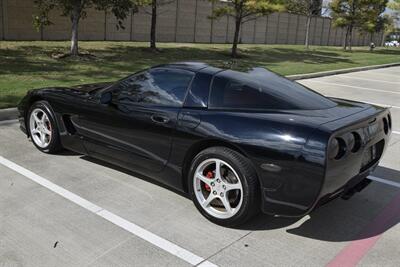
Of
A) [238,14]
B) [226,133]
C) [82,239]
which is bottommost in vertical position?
[82,239]

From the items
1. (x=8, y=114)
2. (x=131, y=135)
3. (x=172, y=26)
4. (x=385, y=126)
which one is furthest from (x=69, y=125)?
(x=172, y=26)

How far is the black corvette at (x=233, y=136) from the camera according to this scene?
3291mm

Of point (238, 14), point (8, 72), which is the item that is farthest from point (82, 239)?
point (238, 14)

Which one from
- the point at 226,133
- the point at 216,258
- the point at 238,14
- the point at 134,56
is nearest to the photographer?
the point at 216,258

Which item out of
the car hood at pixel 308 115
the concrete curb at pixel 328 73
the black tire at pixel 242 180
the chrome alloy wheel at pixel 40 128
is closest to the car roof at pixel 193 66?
the car hood at pixel 308 115

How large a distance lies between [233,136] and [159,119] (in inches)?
33.9

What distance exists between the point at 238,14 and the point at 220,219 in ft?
58.7

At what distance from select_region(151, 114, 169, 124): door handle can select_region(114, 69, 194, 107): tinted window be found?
15 cm

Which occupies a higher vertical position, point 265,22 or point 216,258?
point 265,22

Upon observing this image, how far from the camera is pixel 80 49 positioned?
1667 cm

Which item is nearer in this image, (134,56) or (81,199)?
(81,199)

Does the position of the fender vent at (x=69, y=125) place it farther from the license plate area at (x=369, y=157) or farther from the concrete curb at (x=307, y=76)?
the license plate area at (x=369, y=157)

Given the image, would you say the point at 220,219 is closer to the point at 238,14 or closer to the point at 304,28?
the point at 238,14

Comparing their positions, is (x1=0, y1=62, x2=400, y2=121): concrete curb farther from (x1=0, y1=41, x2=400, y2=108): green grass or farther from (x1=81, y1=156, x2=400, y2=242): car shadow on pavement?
(x1=81, y1=156, x2=400, y2=242): car shadow on pavement
